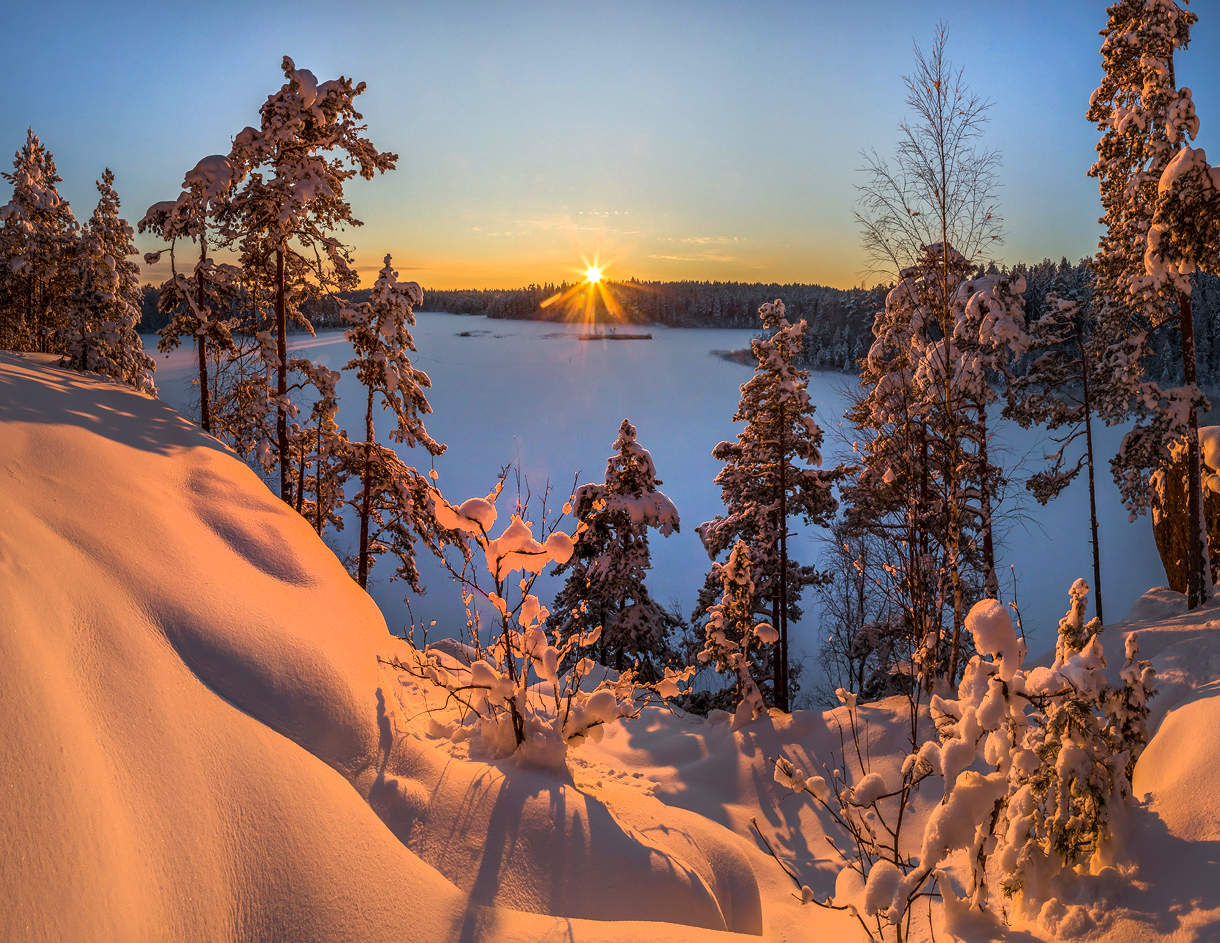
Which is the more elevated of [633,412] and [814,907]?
[633,412]

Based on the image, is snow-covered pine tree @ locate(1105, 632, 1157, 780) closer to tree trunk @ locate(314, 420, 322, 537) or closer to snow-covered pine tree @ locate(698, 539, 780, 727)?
snow-covered pine tree @ locate(698, 539, 780, 727)

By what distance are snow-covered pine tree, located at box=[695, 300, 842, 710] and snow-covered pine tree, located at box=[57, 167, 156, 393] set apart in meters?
Result: 16.8

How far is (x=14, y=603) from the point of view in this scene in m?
3.68

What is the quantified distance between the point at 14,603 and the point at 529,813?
4041mm

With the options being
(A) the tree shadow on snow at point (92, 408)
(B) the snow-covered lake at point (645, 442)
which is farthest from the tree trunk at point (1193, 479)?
(A) the tree shadow on snow at point (92, 408)

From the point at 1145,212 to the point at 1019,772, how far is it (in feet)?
46.8

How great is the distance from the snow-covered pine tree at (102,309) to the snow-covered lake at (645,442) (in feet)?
16.2

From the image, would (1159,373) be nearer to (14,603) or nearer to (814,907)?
(814,907)

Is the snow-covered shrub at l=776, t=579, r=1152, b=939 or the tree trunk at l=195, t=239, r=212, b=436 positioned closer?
the snow-covered shrub at l=776, t=579, r=1152, b=939

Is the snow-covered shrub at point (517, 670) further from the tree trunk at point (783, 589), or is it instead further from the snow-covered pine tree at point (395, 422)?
the tree trunk at point (783, 589)

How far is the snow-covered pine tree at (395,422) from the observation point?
46.4 ft

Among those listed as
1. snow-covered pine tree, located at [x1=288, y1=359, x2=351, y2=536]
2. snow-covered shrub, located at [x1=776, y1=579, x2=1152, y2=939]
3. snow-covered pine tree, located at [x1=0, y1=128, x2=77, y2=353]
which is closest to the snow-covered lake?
snow-covered pine tree, located at [x1=0, y1=128, x2=77, y2=353]

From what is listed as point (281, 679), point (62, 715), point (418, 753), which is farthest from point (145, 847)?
point (418, 753)

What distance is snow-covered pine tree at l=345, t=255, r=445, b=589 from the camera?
46.4ft
